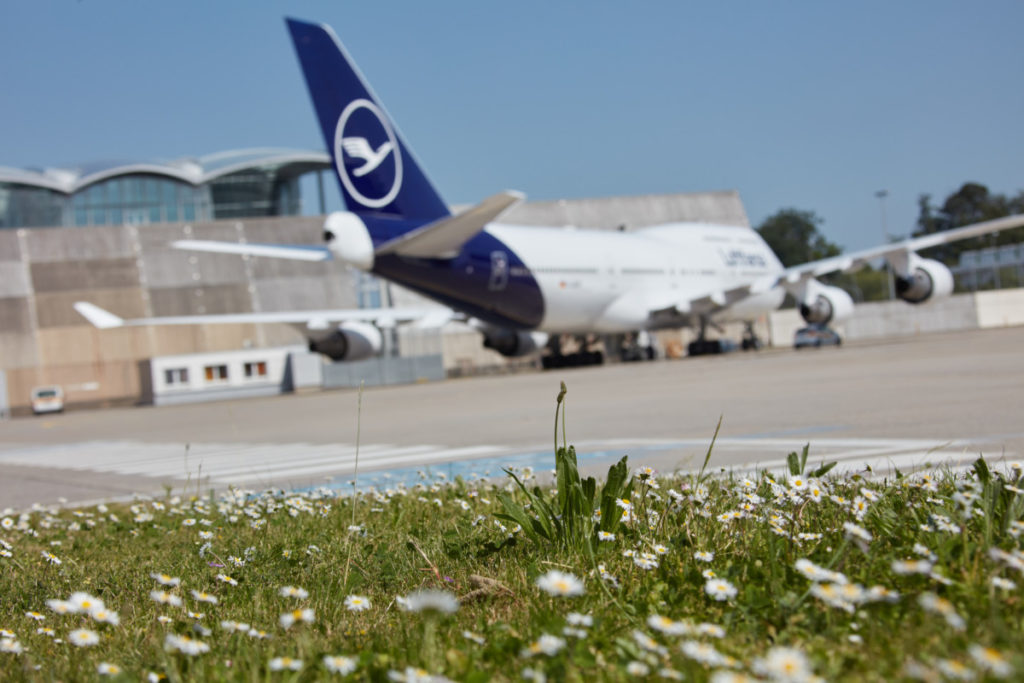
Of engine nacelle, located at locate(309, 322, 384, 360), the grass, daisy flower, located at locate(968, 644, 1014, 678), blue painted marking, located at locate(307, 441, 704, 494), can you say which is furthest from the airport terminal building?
→ daisy flower, located at locate(968, 644, 1014, 678)

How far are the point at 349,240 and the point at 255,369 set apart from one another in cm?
2391

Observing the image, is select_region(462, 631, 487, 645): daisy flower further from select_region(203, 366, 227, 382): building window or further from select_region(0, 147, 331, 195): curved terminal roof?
select_region(0, 147, 331, 195): curved terminal roof

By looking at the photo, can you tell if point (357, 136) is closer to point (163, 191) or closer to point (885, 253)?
→ point (885, 253)

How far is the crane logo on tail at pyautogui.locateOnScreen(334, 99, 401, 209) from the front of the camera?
74.1 ft

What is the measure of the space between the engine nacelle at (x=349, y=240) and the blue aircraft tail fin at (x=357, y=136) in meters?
1.45

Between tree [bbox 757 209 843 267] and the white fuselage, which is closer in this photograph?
the white fuselage

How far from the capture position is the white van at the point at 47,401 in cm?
4153

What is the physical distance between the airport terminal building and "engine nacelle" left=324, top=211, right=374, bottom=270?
2616 cm

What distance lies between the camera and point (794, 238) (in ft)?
354

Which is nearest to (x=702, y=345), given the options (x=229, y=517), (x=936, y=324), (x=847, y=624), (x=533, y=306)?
(x=533, y=306)

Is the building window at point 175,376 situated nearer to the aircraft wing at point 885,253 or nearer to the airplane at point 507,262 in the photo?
the airplane at point 507,262

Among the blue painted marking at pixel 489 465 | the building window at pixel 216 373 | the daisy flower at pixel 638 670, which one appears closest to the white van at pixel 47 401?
the building window at pixel 216 373

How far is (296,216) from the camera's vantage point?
60.1 m

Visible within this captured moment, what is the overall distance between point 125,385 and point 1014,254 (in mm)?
51801
